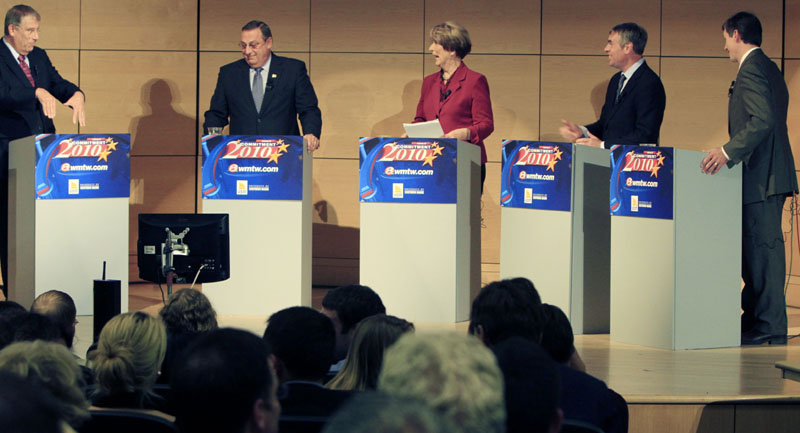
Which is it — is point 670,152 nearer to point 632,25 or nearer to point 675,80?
point 632,25

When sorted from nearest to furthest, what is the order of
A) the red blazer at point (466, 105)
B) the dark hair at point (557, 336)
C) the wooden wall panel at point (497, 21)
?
the dark hair at point (557, 336), the red blazer at point (466, 105), the wooden wall panel at point (497, 21)

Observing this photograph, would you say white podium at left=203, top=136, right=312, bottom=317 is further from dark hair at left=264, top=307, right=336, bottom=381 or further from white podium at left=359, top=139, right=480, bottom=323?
dark hair at left=264, top=307, right=336, bottom=381

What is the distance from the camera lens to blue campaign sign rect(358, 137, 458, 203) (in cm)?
555

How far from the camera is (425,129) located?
5.63 m

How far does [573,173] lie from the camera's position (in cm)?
545

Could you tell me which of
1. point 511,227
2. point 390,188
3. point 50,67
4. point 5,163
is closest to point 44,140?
point 5,163

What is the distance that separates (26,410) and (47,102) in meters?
4.93

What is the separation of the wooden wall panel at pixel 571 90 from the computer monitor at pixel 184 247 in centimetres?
326

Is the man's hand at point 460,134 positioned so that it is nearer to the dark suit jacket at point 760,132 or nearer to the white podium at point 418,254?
the white podium at point 418,254

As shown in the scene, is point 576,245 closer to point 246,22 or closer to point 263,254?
point 263,254

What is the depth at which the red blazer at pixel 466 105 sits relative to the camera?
232 inches

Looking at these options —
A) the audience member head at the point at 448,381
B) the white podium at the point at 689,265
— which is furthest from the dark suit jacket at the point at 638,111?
the audience member head at the point at 448,381

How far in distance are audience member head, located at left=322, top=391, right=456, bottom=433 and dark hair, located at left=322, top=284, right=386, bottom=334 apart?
2.39 metres

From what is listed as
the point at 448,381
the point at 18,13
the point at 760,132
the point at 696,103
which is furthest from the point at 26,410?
the point at 696,103
